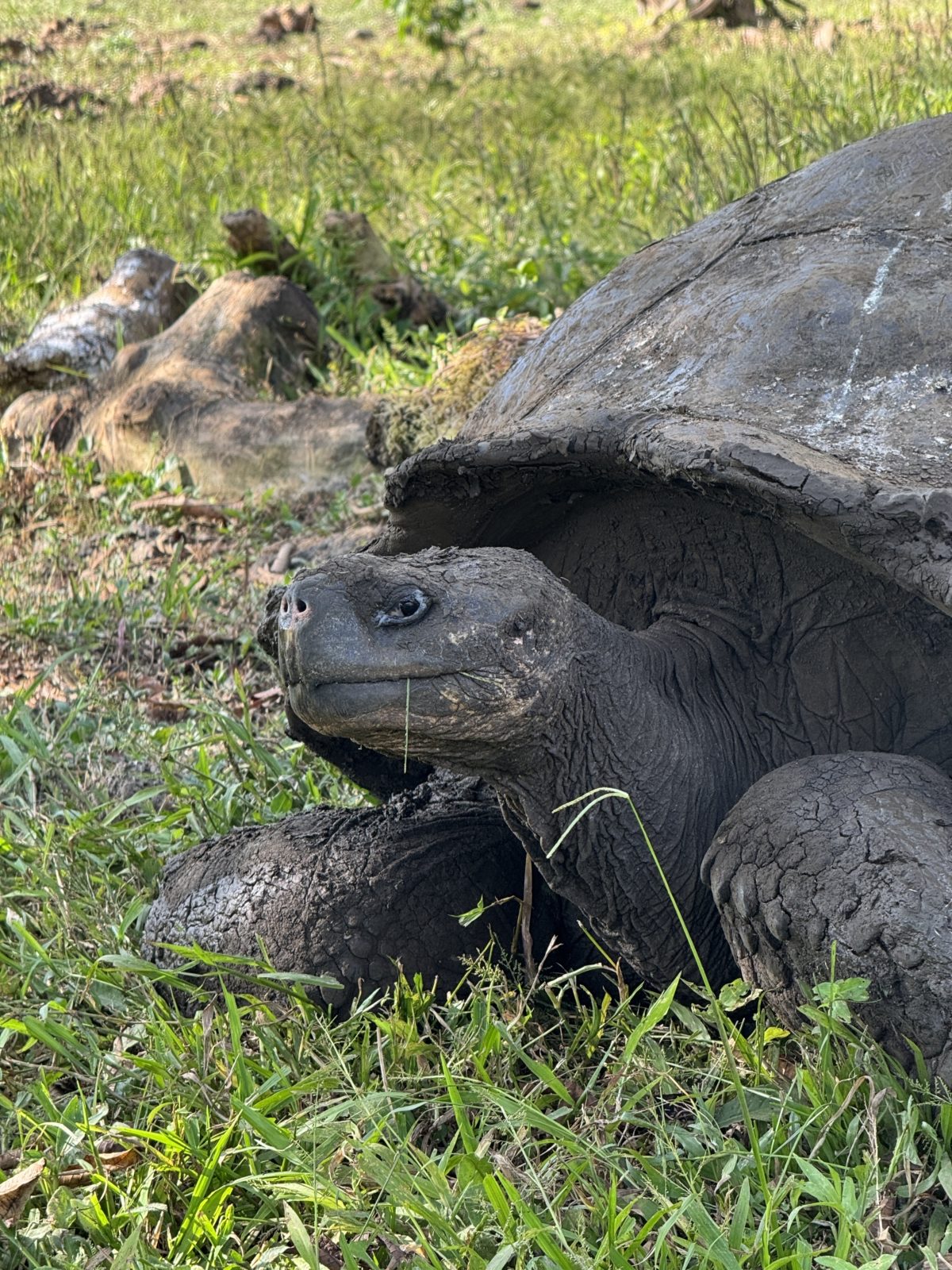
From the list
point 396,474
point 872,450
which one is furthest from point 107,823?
point 872,450

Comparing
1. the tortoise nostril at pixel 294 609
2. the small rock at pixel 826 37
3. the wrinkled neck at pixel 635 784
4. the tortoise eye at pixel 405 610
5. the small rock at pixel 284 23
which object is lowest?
the small rock at pixel 826 37

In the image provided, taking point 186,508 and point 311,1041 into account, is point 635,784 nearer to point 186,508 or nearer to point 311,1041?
point 311,1041

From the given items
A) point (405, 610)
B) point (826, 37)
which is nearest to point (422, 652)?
point (405, 610)

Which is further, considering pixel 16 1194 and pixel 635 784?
pixel 635 784

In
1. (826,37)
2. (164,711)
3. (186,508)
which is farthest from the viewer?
(826,37)

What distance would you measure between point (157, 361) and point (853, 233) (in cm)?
366

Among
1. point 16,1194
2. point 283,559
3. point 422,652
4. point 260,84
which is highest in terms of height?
point 422,652

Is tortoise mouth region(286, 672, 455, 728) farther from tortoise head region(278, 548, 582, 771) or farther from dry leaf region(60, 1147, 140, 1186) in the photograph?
dry leaf region(60, 1147, 140, 1186)

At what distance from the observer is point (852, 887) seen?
1699mm

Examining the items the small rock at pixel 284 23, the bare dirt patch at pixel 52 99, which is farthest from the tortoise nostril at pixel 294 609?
the small rock at pixel 284 23

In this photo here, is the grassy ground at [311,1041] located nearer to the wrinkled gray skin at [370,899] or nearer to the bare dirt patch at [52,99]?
the wrinkled gray skin at [370,899]

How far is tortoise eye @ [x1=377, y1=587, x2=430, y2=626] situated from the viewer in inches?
67.5

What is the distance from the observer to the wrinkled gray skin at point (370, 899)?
221 centimetres

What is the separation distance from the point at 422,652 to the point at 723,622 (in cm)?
63
